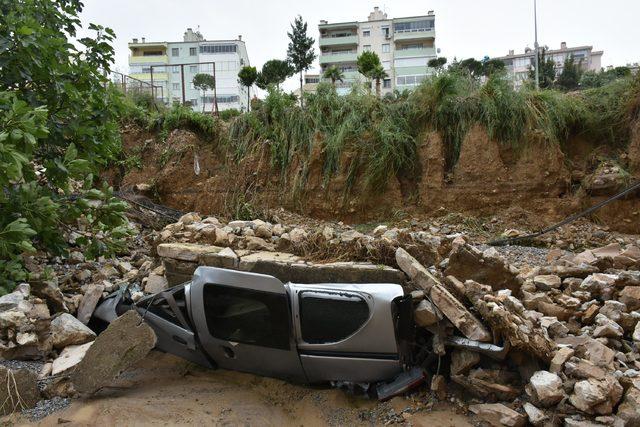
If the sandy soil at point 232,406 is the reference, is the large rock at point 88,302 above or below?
above

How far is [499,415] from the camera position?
3.57 meters

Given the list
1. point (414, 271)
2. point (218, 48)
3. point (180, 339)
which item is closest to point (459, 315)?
point (414, 271)

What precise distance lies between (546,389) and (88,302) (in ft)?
16.5

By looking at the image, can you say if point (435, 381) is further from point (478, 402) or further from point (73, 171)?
point (73, 171)

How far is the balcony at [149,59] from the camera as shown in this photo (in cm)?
5775

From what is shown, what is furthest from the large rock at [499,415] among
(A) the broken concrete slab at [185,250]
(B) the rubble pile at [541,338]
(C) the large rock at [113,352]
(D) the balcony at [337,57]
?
(D) the balcony at [337,57]

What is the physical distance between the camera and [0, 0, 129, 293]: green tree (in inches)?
191

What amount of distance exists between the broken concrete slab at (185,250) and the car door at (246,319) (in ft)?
4.15

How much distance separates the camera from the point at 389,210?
11570 millimetres

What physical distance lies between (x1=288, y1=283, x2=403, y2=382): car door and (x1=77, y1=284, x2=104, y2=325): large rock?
9.52ft

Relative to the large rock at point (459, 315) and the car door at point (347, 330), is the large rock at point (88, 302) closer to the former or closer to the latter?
the car door at point (347, 330)

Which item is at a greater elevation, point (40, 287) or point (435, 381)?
point (40, 287)

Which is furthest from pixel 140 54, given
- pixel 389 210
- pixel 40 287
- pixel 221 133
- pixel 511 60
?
pixel 40 287

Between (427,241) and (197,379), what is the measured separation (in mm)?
2958
